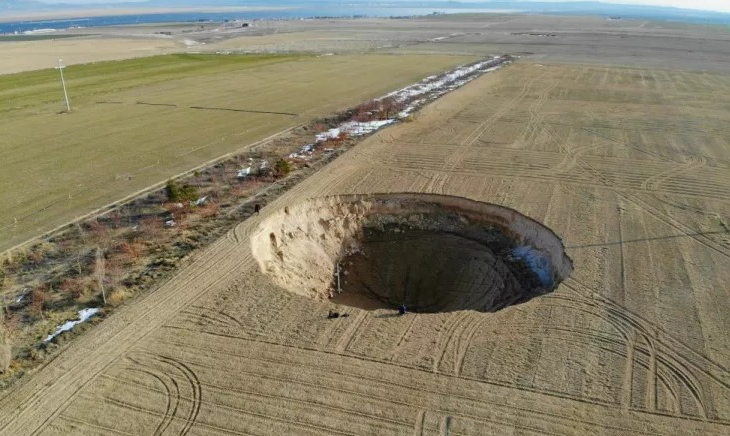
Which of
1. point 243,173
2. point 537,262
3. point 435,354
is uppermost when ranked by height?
point 243,173

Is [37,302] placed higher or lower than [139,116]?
lower

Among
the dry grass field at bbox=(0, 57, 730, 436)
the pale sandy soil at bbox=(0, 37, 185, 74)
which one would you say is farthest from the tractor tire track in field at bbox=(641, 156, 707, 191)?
the pale sandy soil at bbox=(0, 37, 185, 74)

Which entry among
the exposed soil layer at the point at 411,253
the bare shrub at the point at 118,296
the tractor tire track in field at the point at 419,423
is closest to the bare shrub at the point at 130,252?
the bare shrub at the point at 118,296

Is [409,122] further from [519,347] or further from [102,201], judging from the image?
[519,347]

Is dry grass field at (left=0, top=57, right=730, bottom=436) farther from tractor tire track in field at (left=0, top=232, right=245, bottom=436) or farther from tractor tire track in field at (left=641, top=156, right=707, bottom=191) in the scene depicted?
tractor tire track in field at (left=641, top=156, right=707, bottom=191)

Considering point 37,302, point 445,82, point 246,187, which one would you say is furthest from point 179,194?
point 445,82

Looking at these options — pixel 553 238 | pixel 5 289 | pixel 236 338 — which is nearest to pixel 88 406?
pixel 236 338

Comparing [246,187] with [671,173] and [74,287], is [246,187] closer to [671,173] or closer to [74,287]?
[74,287]
